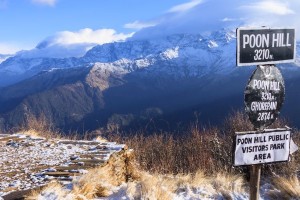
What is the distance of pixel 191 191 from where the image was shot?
22.6 feet

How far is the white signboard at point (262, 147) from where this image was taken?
14.4 feet

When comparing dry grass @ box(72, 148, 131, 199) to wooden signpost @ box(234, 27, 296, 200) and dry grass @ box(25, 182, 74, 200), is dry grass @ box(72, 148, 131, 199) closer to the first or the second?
dry grass @ box(25, 182, 74, 200)

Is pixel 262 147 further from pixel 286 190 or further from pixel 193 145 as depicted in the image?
pixel 193 145

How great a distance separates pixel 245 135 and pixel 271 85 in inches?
24.1

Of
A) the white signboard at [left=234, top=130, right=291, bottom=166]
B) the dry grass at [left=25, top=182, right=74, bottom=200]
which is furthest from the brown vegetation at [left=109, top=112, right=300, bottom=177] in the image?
the white signboard at [left=234, top=130, right=291, bottom=166]

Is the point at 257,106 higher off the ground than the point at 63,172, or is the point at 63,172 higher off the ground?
the point at 257,106

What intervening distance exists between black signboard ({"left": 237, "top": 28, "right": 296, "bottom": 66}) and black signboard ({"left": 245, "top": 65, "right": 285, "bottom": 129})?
12cm

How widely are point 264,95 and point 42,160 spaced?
14.9 feet

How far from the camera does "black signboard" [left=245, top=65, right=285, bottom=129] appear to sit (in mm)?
4480

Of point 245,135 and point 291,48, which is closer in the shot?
point 245,135

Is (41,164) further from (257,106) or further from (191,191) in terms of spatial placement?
(257,106)

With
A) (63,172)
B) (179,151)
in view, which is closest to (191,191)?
(63,172)

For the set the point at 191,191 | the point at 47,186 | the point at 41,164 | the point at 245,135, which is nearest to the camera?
the point at 245,135

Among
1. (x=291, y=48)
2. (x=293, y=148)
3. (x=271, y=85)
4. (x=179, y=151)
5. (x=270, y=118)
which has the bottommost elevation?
(x=179, y=151)
